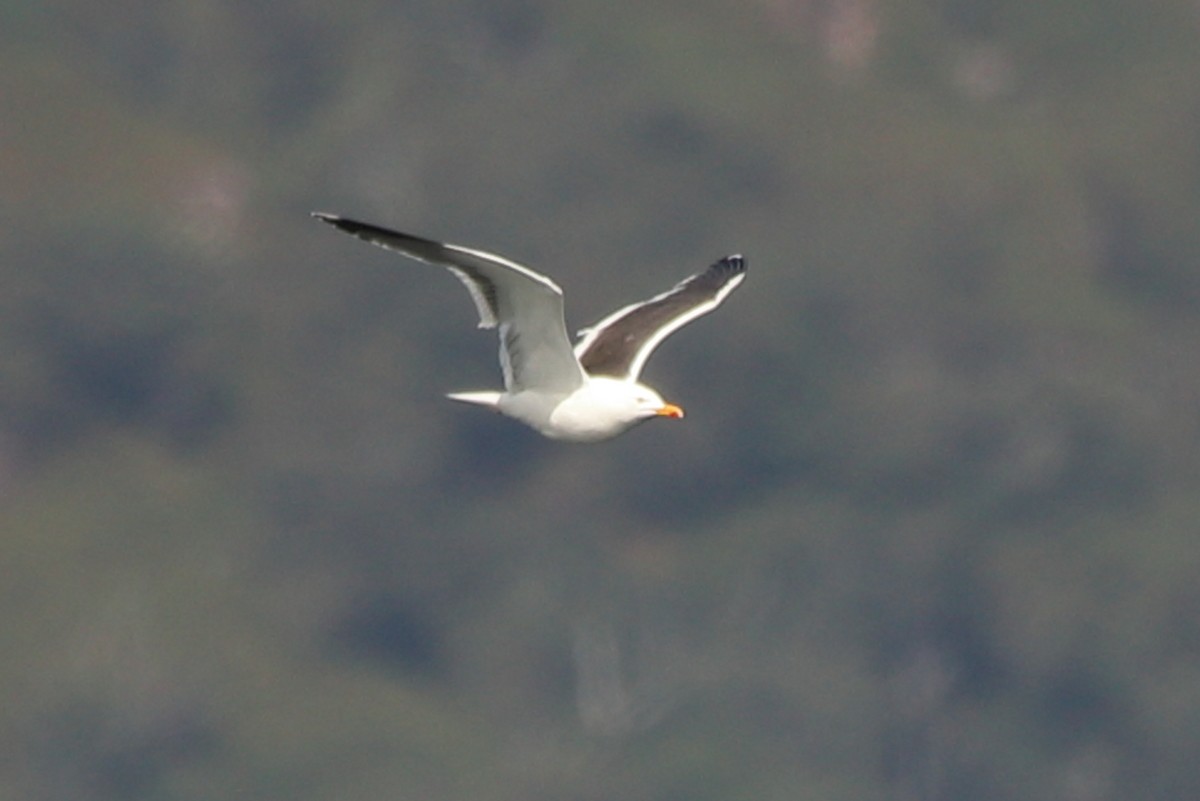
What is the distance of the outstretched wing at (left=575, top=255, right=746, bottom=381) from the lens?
2145 centimetres

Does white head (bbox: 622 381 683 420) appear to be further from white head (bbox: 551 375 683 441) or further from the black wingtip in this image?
the black wingtip

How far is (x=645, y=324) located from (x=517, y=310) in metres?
3.27

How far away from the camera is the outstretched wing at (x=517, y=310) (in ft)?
59.2

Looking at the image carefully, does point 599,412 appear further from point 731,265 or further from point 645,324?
point 731,265

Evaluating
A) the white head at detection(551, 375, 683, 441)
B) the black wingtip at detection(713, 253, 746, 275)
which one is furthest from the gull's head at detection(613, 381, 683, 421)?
the black wingtip at detection(713, 253, 746, 275)

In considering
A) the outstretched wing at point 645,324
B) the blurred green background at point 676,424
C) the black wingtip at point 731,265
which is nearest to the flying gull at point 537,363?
the outstretched wing at point 645,324

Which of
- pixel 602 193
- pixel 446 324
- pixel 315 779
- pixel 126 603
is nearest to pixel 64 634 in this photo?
pixel 126 603

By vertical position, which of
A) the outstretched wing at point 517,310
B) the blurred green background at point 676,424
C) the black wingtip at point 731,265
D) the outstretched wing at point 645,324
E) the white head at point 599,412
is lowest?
the white head at point 599,412

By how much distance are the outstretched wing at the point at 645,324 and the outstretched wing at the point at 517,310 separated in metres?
1.49

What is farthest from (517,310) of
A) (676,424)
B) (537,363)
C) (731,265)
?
(676,424)

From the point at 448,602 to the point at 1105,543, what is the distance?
1483 centimetres

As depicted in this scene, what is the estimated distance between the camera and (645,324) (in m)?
22.2

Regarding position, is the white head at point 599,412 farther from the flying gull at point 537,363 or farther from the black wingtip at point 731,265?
the black wingtip at point 731,265

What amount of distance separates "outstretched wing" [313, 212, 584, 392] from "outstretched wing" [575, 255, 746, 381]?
1.49m
